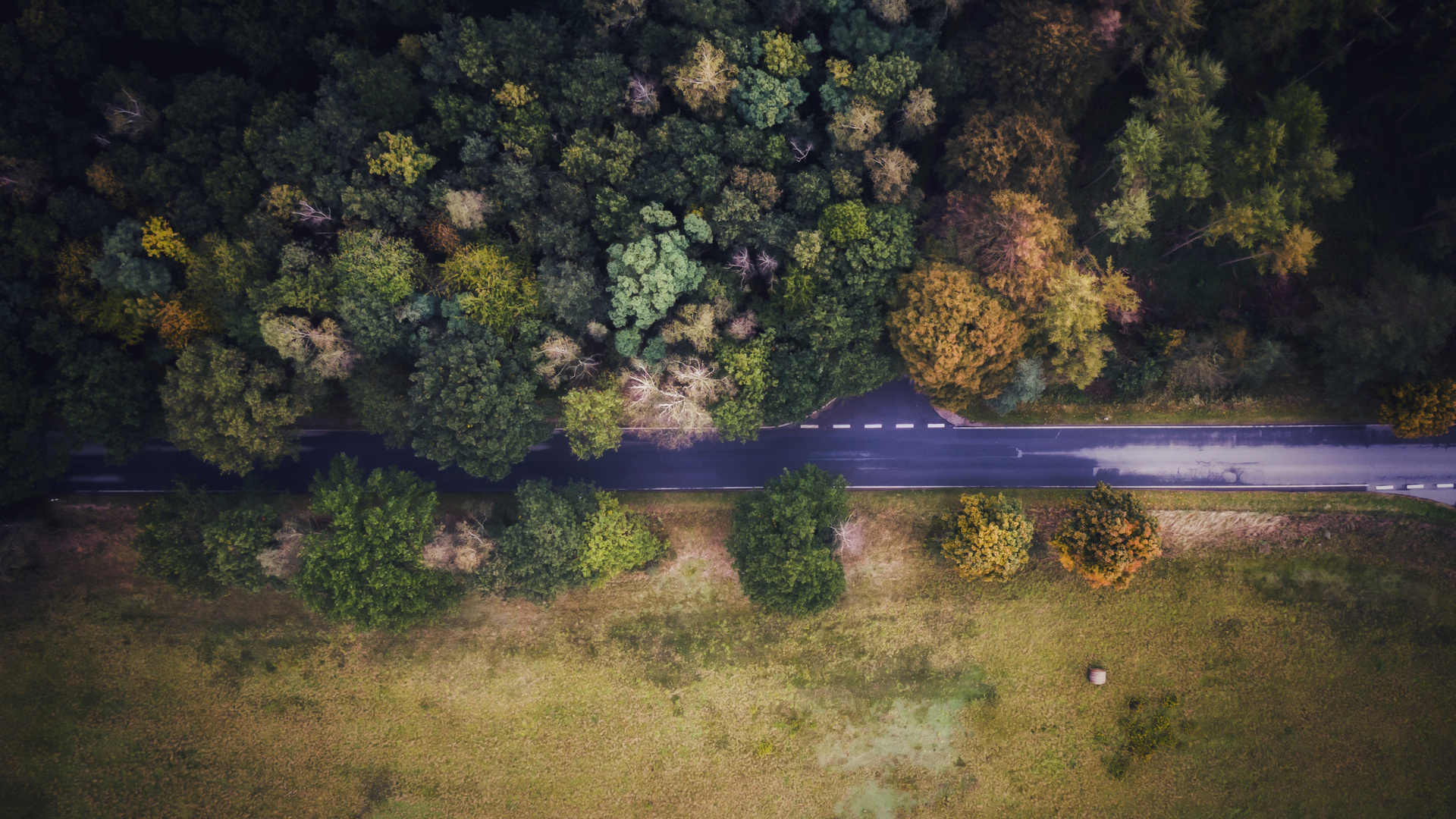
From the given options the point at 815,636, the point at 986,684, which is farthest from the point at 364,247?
the point at 986,684

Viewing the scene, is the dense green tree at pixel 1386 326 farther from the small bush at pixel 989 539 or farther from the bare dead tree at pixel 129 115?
the bare dead tree at pixel 129 115

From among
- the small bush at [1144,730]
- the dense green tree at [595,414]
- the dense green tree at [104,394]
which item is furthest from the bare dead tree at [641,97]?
the small bush at [1144,730]

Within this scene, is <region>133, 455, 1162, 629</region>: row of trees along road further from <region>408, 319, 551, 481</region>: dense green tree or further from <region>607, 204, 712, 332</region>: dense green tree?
<region>607, 204, 712, 332</region>: dense green tree

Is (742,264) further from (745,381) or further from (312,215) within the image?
(312,215)

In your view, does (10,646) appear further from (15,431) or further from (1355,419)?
(1355,419)

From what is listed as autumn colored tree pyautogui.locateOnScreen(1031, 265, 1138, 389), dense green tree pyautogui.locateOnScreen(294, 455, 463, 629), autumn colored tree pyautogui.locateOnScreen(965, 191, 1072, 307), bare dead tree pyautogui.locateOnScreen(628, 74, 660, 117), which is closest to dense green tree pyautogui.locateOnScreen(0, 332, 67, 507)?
dense green tree pyautogui.locateOnScreen(294, 455, 463, 629)

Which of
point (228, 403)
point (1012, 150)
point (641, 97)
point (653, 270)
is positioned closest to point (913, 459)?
point (1012, 150)

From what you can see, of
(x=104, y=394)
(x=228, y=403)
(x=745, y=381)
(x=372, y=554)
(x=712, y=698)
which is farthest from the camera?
(x=712, y=698)
